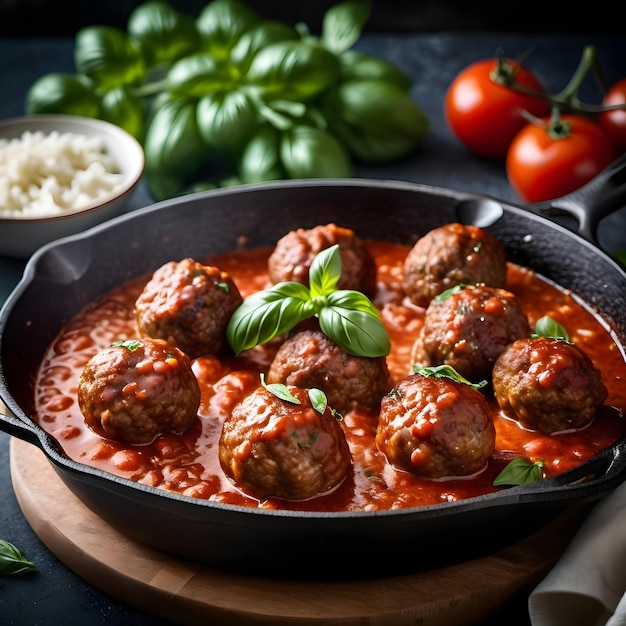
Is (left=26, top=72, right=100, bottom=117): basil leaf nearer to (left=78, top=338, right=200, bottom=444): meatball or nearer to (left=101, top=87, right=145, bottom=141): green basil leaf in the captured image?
(left=101, top=87, right=145, bottom=141): green basil leaf

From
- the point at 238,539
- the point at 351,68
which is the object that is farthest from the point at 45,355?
the point at 351,68

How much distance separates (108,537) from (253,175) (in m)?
2.78

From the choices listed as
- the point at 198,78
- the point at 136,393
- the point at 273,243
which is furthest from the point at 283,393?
the point at 198,78

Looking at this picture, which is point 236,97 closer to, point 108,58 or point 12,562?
point 108,58

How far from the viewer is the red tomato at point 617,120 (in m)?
6.25

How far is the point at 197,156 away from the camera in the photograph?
593 centimetres

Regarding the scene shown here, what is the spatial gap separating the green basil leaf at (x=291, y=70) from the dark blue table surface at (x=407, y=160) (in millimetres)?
742

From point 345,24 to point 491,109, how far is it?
43.5 inches

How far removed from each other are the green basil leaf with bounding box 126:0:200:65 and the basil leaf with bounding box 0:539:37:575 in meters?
3.89

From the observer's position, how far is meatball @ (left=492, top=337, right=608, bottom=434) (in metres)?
3.65

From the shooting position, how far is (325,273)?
4016 mm

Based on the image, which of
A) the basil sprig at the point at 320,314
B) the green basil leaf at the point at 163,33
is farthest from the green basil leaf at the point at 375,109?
the basil sprig at the point at 320,314

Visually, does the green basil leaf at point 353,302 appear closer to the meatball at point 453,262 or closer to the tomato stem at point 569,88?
the meatball at point 453,262

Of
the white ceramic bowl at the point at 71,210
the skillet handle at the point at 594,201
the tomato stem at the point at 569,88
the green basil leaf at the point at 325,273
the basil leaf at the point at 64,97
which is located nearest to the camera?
the green basil leaf at the point at 325,273
